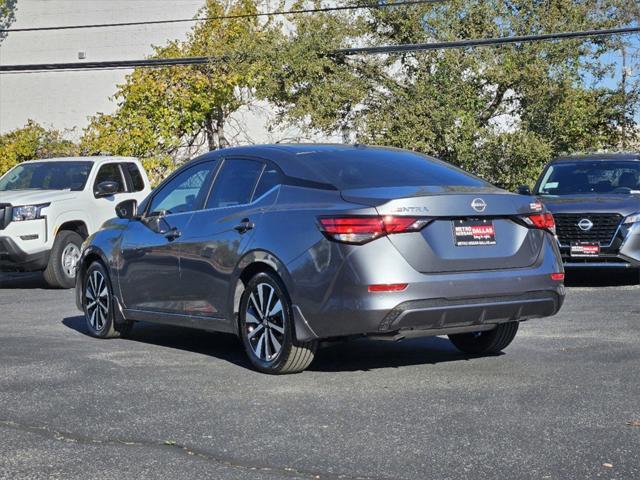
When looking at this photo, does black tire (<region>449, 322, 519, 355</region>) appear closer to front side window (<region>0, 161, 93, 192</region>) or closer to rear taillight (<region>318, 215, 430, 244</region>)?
rear taillight (<region>318, 215, 430, 244</region>)

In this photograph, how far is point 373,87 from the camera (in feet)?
103

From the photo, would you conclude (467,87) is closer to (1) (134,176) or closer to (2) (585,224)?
A: (1) (134,176)

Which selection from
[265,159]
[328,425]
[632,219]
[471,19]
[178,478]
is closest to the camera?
[178,478]

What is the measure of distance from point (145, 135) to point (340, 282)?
22.5 m

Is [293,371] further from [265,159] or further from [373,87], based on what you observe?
[373,87]

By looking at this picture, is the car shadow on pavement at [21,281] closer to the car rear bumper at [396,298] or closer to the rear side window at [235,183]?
the rear side window at [235,183]

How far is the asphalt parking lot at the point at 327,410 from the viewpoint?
18.6ft

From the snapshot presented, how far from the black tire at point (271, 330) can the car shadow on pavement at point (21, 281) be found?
30.1 feet

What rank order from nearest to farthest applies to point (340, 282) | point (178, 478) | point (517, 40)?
point (178, 478), point (340, 282), point (517, 40)

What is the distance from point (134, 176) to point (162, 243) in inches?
363

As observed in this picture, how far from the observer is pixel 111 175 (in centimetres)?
1794

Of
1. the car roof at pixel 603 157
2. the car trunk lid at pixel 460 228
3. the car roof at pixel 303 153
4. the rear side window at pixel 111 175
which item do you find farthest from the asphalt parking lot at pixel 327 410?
the rear side window at pixel 111 175

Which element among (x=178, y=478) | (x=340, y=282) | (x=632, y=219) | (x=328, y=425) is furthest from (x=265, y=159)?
(x=632, y=219)

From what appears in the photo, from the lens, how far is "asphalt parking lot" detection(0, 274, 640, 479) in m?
5.66
